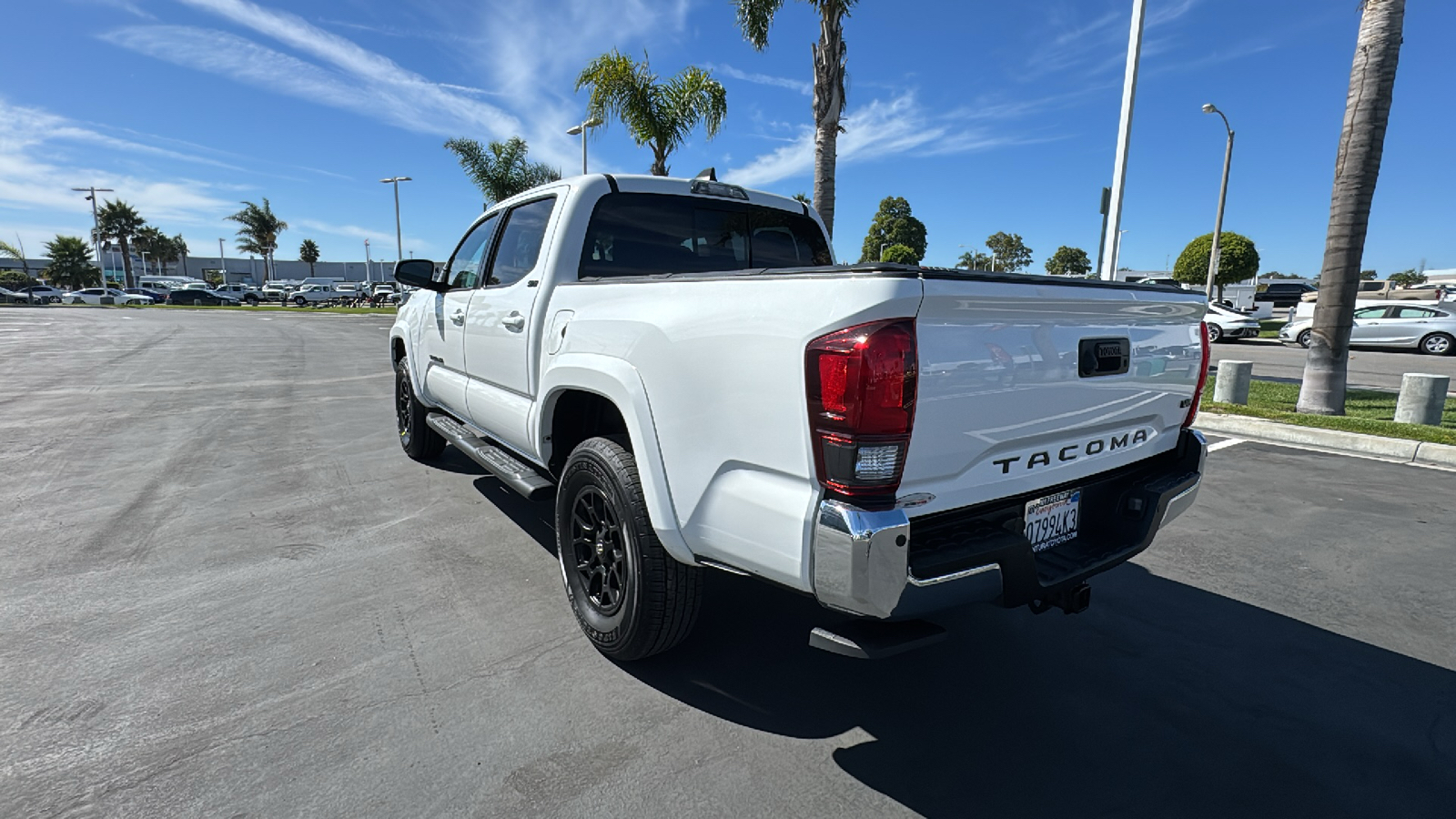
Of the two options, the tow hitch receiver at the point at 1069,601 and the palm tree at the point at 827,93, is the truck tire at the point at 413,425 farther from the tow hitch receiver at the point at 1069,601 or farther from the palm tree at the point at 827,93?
the palm tree at the point at 827,93

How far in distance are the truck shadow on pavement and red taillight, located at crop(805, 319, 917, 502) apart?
1049 millimetres

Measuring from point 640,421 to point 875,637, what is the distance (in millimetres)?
1055

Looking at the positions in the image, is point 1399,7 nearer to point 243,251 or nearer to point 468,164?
point 468,164

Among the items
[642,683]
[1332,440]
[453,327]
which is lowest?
[642,683]

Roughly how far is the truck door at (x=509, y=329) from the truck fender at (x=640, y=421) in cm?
64

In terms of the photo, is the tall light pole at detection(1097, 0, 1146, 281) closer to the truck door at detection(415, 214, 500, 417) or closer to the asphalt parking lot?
the asphalt parking lot

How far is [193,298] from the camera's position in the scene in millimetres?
51250

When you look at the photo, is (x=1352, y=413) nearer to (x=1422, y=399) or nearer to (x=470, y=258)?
(x=1422, y=399)

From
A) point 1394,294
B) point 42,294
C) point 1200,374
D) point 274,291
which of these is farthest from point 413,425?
point 42,294

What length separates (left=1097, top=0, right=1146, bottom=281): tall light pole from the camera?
32.6 ft

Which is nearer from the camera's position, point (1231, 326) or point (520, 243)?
point (520, 243)

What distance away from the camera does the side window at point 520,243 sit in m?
3.75

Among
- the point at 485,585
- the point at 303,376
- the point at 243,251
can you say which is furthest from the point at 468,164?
the point at 243,251

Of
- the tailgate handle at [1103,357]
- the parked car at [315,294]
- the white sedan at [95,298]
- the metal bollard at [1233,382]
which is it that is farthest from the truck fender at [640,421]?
the white sedan at [95,298]
